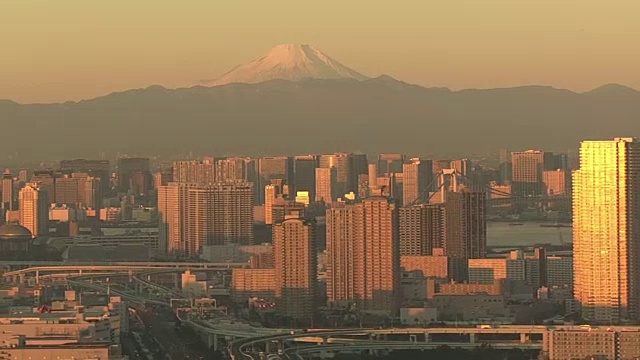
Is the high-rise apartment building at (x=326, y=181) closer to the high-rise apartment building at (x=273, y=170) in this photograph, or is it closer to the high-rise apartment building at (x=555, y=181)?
the high-rise apartment building at (x=273, y=170)

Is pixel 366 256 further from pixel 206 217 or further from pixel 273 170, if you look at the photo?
pixel 273 170

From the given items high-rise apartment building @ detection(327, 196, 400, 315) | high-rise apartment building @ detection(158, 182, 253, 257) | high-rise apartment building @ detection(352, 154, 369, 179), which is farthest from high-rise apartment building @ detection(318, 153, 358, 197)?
high-rise apartment building @ detection(327, 196, 400, 315)

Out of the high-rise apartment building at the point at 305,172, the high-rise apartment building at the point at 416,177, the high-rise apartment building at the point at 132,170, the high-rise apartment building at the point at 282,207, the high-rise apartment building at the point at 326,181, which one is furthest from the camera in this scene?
the high-rise apartment building at the point at 132,170

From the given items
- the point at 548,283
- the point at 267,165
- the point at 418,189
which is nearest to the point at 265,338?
the point at 548,283

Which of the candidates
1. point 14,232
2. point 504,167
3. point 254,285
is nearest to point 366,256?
point 254,285

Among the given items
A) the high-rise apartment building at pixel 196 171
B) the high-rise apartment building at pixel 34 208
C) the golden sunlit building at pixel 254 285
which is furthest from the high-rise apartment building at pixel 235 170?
the golden sunlit building at pixel 254 285

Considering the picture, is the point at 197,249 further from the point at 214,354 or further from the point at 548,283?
the point at 214,354
